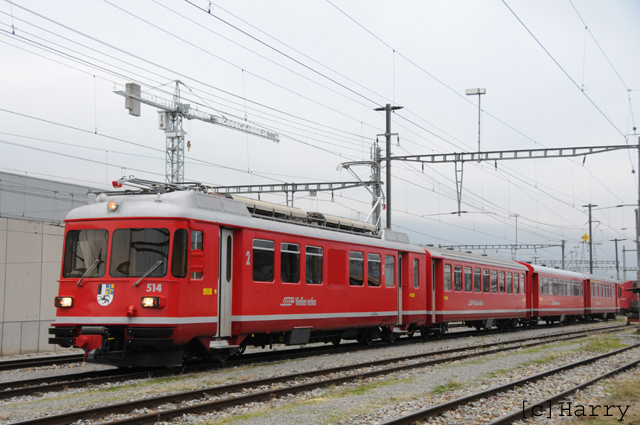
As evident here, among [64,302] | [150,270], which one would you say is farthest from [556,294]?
[64,302]

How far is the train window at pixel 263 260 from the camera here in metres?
13.7

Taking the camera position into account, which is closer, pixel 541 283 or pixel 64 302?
pixel 64 302

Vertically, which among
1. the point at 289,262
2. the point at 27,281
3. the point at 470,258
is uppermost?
the point at 470,258

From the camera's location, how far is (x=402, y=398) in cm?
1012

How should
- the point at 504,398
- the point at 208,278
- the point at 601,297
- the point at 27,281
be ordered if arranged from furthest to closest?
1. the point at 601,297
2. the point at 27,281
3. the point at 208,278
4. the point at 504,398

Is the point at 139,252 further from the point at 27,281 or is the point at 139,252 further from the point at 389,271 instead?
the point at 389,271

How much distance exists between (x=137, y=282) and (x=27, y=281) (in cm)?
770

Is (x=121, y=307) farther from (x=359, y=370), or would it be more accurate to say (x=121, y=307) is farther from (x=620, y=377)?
(x=620, y=377)

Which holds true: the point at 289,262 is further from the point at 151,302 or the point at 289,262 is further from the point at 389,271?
the point at 389,271

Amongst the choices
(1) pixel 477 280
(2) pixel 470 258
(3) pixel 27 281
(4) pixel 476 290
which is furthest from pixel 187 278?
(1) pixel 477 280

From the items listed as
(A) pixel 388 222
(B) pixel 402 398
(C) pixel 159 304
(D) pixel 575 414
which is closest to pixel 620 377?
(D) pixel 575 414

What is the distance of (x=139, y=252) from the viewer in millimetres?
11906

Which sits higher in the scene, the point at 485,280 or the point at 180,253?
the point at 180,253

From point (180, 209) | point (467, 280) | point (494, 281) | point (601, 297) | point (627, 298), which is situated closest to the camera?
point (180, 209)
